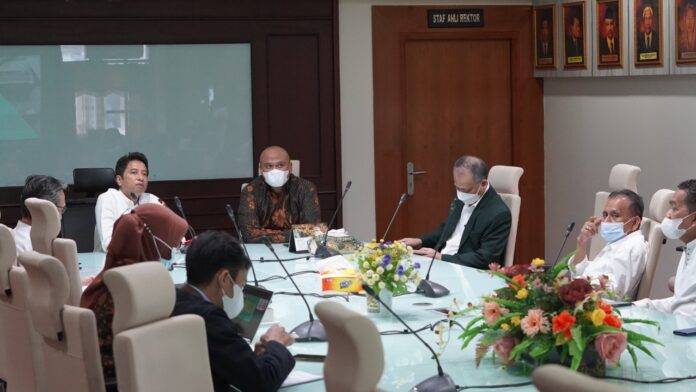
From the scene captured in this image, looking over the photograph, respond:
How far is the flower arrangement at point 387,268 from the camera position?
4.12 metres

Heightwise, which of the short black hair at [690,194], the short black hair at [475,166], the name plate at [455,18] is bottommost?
the short black hair at [690,194]

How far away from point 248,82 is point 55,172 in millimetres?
1582

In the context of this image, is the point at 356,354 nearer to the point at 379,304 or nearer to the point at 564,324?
the point at 564,324

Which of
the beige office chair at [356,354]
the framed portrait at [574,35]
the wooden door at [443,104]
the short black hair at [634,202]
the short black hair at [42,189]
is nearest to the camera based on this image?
the beige office chair at [356,354]

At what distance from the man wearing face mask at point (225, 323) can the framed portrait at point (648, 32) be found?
4319mm

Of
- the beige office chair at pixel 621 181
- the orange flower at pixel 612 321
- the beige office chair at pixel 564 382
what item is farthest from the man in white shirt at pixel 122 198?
the beige office chair at pixel 564 382

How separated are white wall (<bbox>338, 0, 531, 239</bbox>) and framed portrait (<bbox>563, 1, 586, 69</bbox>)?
635 mm

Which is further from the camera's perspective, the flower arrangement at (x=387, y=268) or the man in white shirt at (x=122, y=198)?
the man in white shirt at (x=122, y=198)

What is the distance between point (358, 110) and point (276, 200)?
186cm

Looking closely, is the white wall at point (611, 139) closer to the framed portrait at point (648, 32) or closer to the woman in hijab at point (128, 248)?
the framed portrait at point (648, 32)

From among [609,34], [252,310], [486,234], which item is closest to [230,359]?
[252,310]

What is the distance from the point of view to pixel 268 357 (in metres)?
3.22

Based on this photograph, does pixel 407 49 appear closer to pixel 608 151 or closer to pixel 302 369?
pixel 608 151

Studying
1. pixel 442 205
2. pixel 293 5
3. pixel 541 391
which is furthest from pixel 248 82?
pixel 541 391
